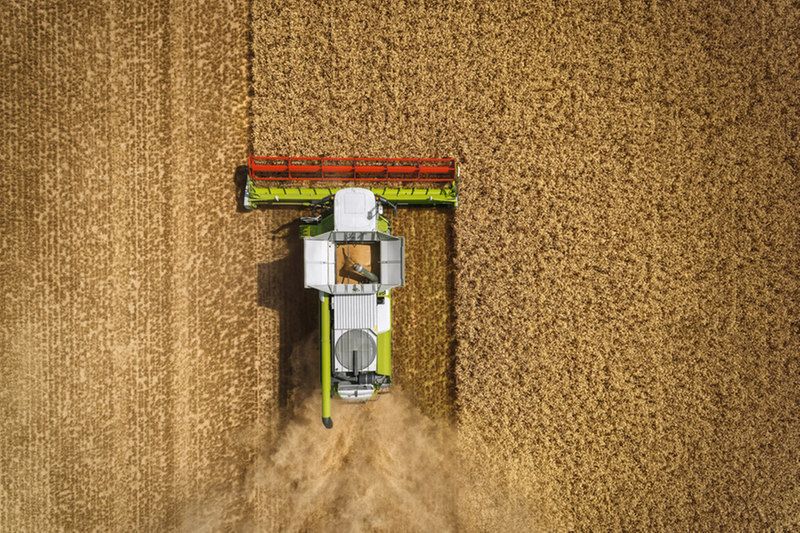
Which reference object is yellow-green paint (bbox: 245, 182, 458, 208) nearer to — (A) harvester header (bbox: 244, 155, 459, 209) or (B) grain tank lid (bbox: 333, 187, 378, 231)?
(A) harvester header (bbox: 244, 155, 459, 209)

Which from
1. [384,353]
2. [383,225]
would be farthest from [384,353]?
[383,225]

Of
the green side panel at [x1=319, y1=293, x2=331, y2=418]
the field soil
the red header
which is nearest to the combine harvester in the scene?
the green side panel at [x1=319, y1=293, x2=331, y2=418]

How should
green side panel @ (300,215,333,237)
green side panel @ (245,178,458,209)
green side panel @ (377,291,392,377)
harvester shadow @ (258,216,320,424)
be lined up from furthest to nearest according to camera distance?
harvester shadow @ (258,216,320,424) → green side panel @ (245,178,458,209) → green side panel @ (300,215,333,237) → green side panel @ (377,291,392,377)

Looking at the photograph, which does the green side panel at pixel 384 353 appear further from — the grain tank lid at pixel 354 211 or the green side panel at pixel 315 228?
the green side panel at pixel 315 228

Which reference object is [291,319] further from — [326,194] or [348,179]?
[348,179]

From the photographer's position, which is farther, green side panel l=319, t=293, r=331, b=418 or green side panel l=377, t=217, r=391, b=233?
green side panel l=377, t=217, r=391, b=233

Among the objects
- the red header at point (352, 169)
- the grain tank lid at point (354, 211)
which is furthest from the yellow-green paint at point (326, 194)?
the grain tank lid at point (354, 211)
